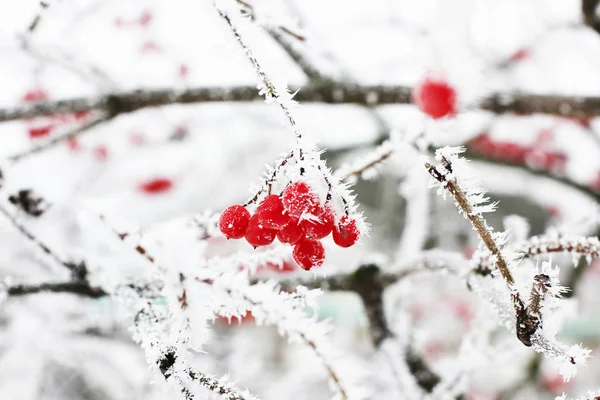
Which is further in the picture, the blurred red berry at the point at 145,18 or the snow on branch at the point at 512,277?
the blurred red berry at the point at 145,18

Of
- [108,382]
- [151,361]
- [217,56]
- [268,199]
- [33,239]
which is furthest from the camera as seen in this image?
[217,56]

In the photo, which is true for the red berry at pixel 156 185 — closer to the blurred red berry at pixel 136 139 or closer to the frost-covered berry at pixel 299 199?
the blurred red berry at pixel 136 139

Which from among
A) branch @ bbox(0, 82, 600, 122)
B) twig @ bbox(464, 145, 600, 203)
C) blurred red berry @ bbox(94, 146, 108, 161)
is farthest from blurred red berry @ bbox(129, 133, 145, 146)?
twig @ bbox(464, 145, 600, 203)

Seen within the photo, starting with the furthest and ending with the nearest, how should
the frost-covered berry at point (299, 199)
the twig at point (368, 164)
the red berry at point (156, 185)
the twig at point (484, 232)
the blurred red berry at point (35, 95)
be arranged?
1. the red berry at point (156, 185)
2. the blurred red berry at point (35, 95)
3. the twig at point (368, 164)
4. the frost-covered berry at point (299, 199)
5. the twig at point (484, 232)

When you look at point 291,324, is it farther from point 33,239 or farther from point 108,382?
point 108,382

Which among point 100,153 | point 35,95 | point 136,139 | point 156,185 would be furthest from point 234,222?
point 136,139

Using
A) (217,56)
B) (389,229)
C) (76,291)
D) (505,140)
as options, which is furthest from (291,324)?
(389,229)

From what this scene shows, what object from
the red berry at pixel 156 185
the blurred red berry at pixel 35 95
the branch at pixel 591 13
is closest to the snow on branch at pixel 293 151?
the branch at pixel 591 13
